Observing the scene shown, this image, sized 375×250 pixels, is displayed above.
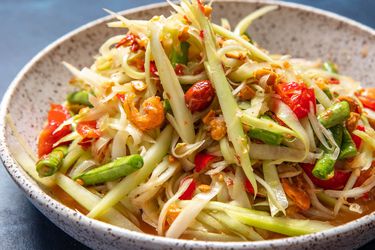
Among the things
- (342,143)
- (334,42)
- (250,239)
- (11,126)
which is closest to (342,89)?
(342,143)

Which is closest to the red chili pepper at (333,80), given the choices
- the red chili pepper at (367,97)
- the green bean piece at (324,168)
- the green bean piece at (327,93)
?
the red chili pepper at (367,97)

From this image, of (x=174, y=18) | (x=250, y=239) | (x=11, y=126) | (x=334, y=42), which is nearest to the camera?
(x=250, y=239)

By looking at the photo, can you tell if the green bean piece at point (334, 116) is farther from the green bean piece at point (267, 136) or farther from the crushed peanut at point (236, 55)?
the crushed peanut at point (236, 55)

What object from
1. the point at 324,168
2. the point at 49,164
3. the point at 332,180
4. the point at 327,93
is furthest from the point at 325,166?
the point at 49,164

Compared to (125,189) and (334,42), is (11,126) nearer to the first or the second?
(125,189)

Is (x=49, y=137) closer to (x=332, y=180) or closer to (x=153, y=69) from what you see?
(x=153, y=69)

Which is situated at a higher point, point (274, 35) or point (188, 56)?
point (188, 56)

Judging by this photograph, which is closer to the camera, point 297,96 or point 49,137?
point 297,96
